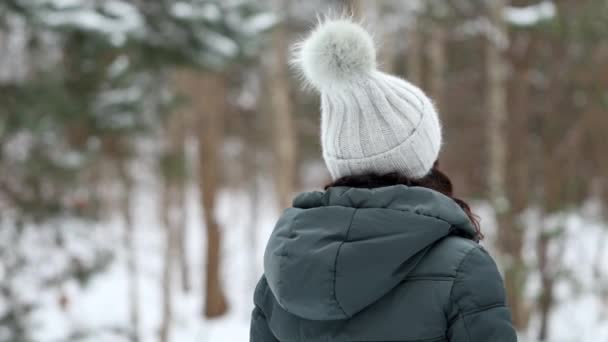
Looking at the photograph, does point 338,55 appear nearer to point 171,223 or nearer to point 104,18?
point 104,18

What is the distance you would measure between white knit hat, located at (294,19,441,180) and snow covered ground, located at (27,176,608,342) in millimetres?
1274

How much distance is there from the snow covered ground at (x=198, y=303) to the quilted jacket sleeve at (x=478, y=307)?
1.45 metres

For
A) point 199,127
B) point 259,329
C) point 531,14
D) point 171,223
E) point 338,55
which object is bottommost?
point 171,223

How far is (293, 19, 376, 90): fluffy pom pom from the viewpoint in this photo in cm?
147

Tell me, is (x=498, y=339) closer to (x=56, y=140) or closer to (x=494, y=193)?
(x=56, y=140)

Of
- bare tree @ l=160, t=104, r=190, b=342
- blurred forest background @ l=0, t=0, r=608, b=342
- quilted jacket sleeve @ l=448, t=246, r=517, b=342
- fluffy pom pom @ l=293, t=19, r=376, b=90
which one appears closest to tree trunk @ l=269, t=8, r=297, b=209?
blurred forest background @ l=0, t=0, r=608, b=342

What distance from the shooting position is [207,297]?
12227 millimetres

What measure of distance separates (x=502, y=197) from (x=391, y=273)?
6.27m

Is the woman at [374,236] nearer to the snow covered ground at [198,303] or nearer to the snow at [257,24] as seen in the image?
the snow covered ground at [198,303]

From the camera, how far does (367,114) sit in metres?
1.46

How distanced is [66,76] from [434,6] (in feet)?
14.9

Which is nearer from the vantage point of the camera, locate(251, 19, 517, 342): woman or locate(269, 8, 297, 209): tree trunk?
locate(251, 19, 517, 342): woman

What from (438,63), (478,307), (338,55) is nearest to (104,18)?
(338,55)

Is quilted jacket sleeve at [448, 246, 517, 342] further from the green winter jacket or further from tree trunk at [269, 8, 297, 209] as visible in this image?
tree trunk at [269, 8, 297, 209]
